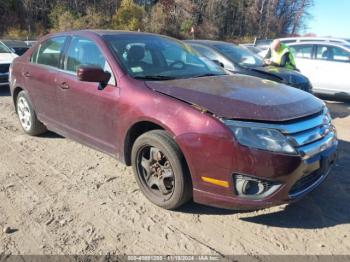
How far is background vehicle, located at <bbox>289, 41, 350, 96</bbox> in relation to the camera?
29.8ft

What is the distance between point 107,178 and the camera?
4223 mm

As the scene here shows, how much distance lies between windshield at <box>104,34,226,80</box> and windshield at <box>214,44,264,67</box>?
3075mm

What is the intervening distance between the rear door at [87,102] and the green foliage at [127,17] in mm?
30793

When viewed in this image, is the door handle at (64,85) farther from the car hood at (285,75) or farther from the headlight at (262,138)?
the car hood at (285,75)

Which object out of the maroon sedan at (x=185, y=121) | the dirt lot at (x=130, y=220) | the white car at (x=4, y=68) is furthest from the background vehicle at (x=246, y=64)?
the white car at (x=4, y=68)

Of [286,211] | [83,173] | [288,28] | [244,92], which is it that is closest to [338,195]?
[286,211]

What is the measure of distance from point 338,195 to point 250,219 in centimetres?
113

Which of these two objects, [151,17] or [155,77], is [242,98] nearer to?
[155,77]

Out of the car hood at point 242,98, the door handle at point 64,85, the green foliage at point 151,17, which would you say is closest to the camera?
the car hood at point 242,98

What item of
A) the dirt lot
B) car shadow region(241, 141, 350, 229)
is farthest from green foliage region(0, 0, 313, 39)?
car shadow region(241, 141, 350, 229)

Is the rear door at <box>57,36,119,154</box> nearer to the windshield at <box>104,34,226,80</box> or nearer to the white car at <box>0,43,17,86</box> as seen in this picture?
the windshield at <box>104,34,226,80</box>

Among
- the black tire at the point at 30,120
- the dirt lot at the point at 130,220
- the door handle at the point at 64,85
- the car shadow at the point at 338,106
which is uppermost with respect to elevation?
the door handle at the point at 64,85

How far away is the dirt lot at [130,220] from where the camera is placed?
2975 millimetres

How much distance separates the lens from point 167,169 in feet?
11.2
